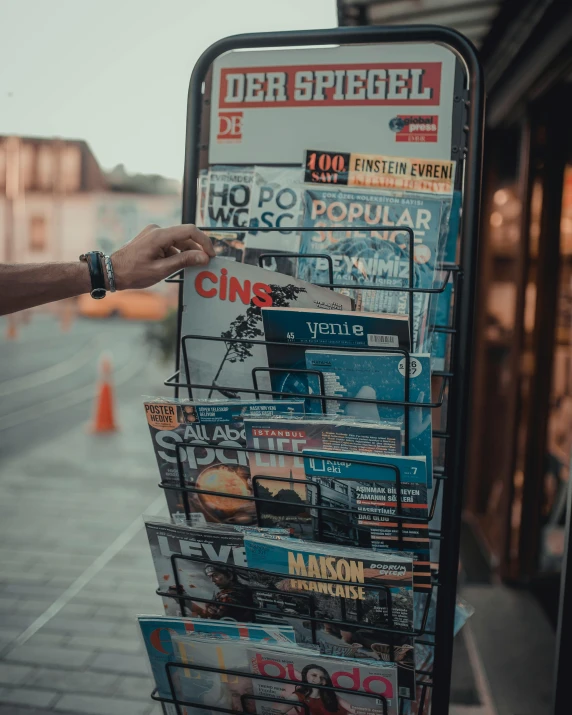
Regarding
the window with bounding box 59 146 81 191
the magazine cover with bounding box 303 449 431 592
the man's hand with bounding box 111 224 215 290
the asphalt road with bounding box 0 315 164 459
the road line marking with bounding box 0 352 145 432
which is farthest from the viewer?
the window with bounding box 59 146 81 191

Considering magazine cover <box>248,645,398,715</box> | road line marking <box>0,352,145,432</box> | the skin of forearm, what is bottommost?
road line marking <box>0,352,145,432</box>

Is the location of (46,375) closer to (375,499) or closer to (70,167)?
(70,167)

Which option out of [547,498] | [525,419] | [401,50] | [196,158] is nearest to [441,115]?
[401,50]

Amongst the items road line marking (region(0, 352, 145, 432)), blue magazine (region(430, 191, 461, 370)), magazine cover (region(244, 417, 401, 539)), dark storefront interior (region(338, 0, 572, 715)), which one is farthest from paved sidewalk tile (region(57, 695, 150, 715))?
road line marking (region(0, 352, 145, 432))

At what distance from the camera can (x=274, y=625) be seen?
0.87 m

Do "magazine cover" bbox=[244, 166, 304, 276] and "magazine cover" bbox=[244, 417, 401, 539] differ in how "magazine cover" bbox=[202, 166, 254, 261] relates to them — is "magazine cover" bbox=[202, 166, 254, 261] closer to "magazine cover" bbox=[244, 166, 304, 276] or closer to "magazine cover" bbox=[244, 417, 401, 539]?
"magazine cover" bbox=[244, 166, 304, 276]

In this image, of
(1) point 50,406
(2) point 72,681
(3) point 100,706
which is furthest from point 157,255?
(1) point 50,406

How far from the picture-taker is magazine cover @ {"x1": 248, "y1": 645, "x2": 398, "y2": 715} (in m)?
0.84

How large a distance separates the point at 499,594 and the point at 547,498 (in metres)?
0.49

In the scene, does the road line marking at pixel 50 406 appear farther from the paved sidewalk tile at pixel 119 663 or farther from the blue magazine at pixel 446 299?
the blue magazine at pixel 446 299

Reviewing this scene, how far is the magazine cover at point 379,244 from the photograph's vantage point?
0.94 m

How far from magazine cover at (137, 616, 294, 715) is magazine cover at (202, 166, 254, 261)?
1.80 ft

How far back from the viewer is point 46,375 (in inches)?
387

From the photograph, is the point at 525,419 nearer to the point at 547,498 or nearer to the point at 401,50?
the point at 547,498
